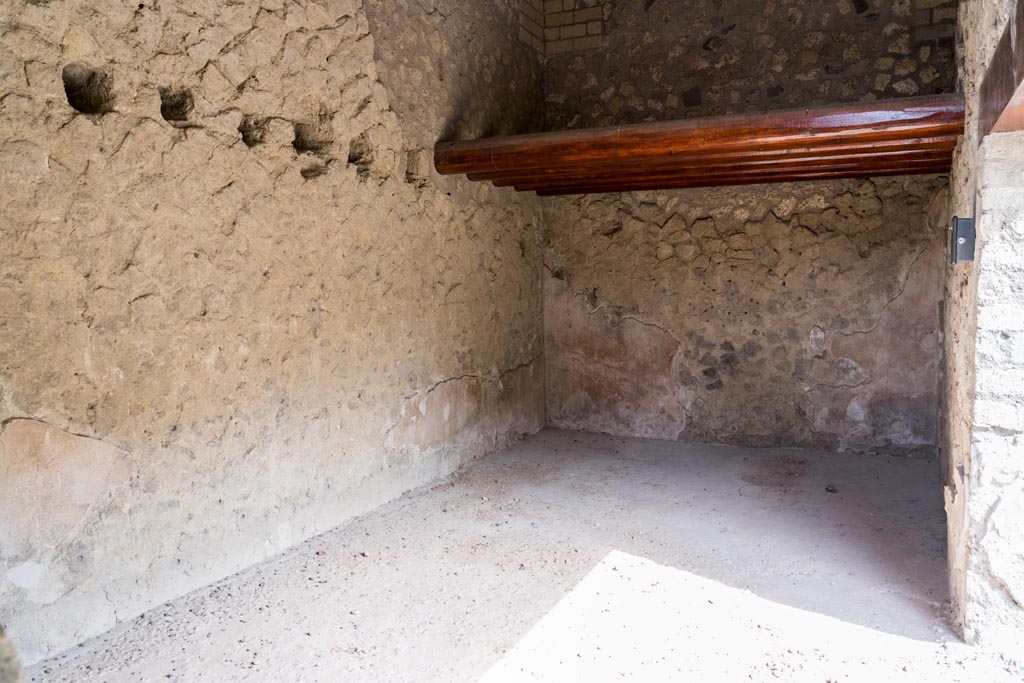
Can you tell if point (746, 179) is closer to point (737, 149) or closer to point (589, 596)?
point (737, 149)

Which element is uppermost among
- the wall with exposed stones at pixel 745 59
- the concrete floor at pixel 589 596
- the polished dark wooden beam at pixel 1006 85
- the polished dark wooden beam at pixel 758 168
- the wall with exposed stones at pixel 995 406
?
the wall with exposed stones at pixel 745 59

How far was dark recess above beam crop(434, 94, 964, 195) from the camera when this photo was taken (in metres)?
2.96

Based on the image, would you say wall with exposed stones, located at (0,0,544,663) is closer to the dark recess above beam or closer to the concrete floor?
the concrete floor

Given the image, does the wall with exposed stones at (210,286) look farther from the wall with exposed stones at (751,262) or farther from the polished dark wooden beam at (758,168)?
the wall with exposed stones at (751,262)

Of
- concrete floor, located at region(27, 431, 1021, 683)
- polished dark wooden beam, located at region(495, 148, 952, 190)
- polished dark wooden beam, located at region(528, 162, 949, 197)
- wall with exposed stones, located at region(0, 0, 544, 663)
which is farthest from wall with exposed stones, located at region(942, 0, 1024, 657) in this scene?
wall with exposed stones, located at region(0, 0, 544, 663)

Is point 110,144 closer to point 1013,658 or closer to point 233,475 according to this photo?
point 233,475

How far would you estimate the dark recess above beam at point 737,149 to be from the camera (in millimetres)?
2959

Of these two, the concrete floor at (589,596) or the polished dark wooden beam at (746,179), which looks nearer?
the concrete floor at (589,596)

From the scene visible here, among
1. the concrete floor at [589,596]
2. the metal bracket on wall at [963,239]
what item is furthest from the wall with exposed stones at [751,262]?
the metal bracket on wall at [963,239]

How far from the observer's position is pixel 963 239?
2277 millimetres

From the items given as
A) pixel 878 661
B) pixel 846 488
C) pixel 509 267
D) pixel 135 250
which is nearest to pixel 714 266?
pixel 509 267

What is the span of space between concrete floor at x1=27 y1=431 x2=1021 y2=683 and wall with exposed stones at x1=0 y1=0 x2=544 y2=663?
0.74 feet

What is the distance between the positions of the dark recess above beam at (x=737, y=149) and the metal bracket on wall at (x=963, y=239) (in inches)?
29.6

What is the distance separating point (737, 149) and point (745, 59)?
5.52 feet
